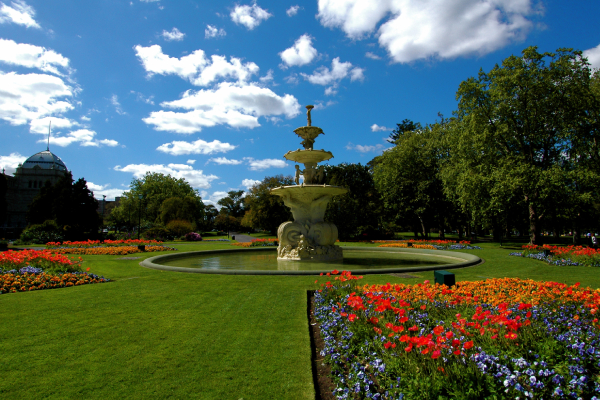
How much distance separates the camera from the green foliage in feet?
95.6

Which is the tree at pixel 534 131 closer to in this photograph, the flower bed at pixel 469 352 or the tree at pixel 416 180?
the tree at pixel 416 180

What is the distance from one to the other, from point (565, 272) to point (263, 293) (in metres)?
10.6

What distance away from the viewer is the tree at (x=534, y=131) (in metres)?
22.0

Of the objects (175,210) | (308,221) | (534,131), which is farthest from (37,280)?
(175,210)

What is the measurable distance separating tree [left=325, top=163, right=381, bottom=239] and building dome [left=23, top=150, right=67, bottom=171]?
65.7m

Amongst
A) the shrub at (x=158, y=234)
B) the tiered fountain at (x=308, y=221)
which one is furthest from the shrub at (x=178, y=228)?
the tiered fountain at (x=308, y=221)

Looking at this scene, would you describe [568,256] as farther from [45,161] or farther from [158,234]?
[45,161]

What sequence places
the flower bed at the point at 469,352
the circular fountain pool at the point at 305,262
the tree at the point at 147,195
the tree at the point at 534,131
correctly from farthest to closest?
the tree at the point at 147,195 < the tree at the point at 534,131 < the circular fountain pool at the point at 305,262 < the flower bed at the point at 469,352

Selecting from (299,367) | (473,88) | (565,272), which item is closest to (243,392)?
(299,367)

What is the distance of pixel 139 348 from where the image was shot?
454 cm

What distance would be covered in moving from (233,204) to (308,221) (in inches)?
3623

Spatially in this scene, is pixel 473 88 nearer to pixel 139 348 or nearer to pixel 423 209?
pixel 423 209

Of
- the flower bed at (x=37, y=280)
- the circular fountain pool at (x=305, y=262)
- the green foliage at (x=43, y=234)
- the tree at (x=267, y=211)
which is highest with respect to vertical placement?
the tree at (x=267, y=211)

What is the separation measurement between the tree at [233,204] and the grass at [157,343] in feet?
317
